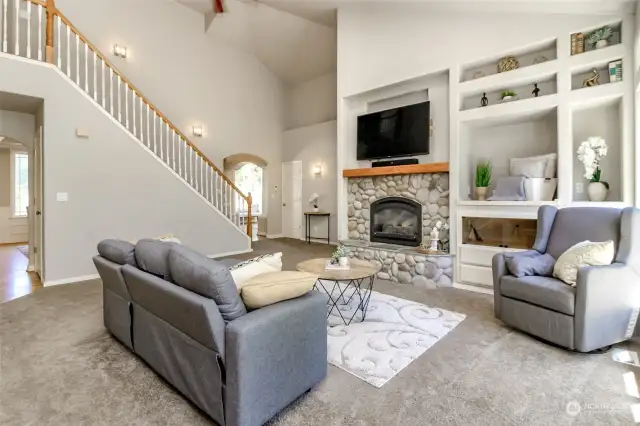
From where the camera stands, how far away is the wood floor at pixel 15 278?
3.99 metres

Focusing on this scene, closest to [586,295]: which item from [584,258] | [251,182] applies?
[584,258]

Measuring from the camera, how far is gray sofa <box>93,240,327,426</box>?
152 cm

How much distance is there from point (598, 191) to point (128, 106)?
707 cm

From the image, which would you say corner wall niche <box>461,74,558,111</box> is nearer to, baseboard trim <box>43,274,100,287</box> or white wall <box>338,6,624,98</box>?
white wall <box>338,6,624,98</box>

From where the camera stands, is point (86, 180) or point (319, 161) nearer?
point (86, 180)

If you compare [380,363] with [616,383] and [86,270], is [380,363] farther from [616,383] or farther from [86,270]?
[86,270]

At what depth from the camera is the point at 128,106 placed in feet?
19.0

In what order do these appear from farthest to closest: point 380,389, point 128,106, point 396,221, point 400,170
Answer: point 128,106 < point 396,221 < point 400,170 < point 380,389

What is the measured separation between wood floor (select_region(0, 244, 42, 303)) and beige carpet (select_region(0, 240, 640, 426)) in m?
1.45

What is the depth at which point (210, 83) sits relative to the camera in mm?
7715

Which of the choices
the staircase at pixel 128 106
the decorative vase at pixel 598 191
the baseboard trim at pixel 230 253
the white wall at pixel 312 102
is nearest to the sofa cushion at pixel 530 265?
the decorative vase at pixel 598 191

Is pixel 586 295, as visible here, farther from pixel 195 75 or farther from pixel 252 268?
pixel 195 75

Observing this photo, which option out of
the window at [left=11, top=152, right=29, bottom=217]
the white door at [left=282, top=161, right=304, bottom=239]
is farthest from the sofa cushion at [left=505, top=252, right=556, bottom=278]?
the window at [left=11, top=152, right=29, bottom=217]

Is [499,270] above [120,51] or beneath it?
beneath
